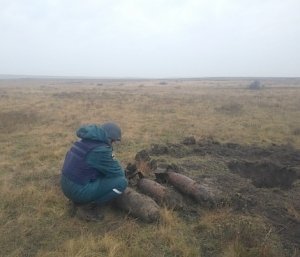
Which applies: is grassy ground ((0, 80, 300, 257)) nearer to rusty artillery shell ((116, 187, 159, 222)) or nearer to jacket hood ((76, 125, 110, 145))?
rusty artillery shell ((116, 187, 159, 222))

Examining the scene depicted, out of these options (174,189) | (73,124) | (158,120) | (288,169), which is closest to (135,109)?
(158,120)

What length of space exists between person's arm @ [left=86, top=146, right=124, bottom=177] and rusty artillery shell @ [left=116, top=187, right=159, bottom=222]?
0.49 metres

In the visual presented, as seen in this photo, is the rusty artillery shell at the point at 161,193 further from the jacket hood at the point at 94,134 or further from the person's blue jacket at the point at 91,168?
the jacket hood at the point at 94,134

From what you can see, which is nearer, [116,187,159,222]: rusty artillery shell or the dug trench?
[116,187,159,222]: rusty artillery shell

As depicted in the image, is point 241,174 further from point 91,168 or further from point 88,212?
point 91,168

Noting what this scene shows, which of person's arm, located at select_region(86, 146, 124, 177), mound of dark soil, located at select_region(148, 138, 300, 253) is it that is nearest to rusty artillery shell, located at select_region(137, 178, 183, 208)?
mound of dark soil, located at select_region(148, 138, 300, 253)

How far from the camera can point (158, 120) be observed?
57.4 ft

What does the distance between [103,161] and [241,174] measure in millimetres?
4401

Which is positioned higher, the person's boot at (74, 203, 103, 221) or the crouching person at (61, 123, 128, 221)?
the crouching person at (61, 123, 128, 221)

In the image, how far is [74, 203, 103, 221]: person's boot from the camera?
20.1ft

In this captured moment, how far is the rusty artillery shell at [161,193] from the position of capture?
6562mm

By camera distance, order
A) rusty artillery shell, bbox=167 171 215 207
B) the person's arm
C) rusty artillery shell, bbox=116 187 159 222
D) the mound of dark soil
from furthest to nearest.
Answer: rusty artillery shell, bbox=167 171 215 207
the mound of dark soil
rusty artillery shell, bbox=116 187 159 222
the person's arm

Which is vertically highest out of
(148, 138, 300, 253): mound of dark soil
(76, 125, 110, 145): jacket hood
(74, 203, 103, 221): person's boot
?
(76, 125, 110, 145): jacket hood

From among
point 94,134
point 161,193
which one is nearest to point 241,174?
point 161,193
